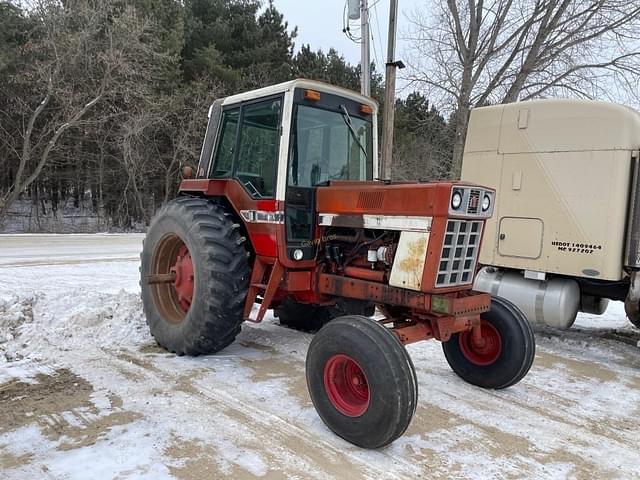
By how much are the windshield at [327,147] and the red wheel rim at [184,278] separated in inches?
53.3

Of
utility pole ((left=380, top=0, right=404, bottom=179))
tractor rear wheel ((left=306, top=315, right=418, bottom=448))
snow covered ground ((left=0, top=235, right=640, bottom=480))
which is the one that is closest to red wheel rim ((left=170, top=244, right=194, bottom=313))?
snow covered ground ((left=0, top=235, right=640, bottom=480))

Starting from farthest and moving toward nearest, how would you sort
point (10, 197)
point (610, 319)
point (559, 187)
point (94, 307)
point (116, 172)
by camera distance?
point (116, 172)
point (10, 197)
point (610, 319)
point (559, 187)
point (94, 307)

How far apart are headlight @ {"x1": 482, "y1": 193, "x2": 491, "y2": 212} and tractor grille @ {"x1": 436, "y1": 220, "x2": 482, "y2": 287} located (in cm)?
12

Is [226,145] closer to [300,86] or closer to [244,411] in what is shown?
[300,86]

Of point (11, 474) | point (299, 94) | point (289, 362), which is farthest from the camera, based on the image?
point (289, 362)

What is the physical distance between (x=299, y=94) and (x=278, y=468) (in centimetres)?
286

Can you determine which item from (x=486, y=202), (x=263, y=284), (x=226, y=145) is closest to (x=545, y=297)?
(x=486, y=202)

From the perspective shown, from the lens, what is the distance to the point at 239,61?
23.8 m

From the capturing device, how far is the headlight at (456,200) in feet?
11.4

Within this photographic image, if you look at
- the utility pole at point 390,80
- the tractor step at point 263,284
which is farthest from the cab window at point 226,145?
the utility pole at point 390,80

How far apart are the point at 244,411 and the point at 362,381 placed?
86 cm

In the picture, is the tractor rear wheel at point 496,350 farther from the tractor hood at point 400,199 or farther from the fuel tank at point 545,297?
the fuel tank at point 545,297

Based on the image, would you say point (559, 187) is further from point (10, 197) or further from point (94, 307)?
point (10, 197)

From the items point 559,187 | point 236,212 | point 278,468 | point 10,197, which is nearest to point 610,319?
point 559,187
